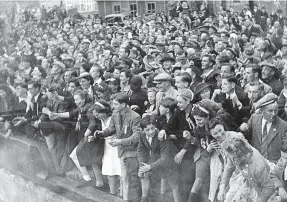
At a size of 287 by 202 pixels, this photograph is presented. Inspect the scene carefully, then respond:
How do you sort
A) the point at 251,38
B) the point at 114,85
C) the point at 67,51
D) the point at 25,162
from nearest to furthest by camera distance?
the point at 114,85 → the point at 25,162 → the point at 251,38 → the point at 67,51

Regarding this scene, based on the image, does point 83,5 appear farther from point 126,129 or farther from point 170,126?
point 170,126

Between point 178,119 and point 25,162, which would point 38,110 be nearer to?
point 25,162

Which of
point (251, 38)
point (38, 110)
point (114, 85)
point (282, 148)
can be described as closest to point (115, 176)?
point (114, 85)

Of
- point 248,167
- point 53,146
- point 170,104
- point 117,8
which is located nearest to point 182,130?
point 170,104

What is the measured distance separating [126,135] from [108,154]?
570mm

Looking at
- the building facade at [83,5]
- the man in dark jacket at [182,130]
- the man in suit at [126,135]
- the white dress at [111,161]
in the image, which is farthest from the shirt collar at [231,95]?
the building facade at [83,5]

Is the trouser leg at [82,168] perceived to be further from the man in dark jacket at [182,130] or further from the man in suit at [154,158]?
the man in dark jacket at [182,130]

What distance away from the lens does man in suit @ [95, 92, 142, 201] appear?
5672mm

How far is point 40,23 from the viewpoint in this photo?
2308cm

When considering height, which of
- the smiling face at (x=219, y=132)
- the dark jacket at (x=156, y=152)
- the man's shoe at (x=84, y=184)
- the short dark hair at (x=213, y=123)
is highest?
the short dark hair at (x=213, y=123)

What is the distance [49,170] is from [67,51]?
7.29m

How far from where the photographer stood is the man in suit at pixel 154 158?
211 inches

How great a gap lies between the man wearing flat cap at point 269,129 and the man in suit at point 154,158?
98 cm

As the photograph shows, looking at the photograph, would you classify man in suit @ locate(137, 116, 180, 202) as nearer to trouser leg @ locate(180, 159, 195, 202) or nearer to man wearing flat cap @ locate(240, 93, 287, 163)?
trouser leg @ locate(180, 159, 195, 202)
